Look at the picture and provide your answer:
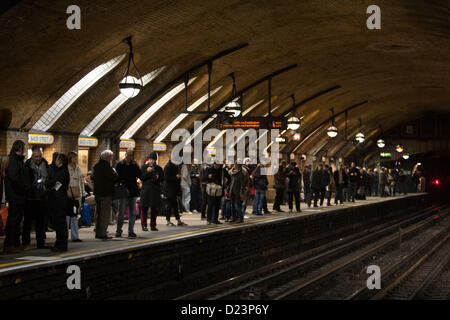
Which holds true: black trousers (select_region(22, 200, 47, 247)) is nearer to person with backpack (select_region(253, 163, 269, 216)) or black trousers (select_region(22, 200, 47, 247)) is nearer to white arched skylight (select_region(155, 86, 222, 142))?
person with backpack (select_region(253, 163, 269, 216))

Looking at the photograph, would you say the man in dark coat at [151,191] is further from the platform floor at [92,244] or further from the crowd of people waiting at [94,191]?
the platform floor at [92,244]

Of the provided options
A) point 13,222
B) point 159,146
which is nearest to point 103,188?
point 13,222

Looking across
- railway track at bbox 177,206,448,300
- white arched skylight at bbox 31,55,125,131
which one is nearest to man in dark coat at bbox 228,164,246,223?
railway track at bbox 177,206,448,300

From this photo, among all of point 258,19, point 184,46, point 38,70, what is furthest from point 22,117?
point 258,19

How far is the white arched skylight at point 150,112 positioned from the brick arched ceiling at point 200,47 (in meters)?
0.23

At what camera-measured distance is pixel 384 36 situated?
19.1 m

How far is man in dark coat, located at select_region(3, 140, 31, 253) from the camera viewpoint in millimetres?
9383

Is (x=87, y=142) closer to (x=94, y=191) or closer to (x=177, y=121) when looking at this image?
(x=177, y=121)

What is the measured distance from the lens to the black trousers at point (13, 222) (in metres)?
9.43

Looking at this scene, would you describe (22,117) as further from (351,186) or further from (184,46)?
(351,186)

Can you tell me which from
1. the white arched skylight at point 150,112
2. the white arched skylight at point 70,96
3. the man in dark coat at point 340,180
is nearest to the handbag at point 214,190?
the white arched skylight at point 70,96

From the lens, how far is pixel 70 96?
60.4 ft
